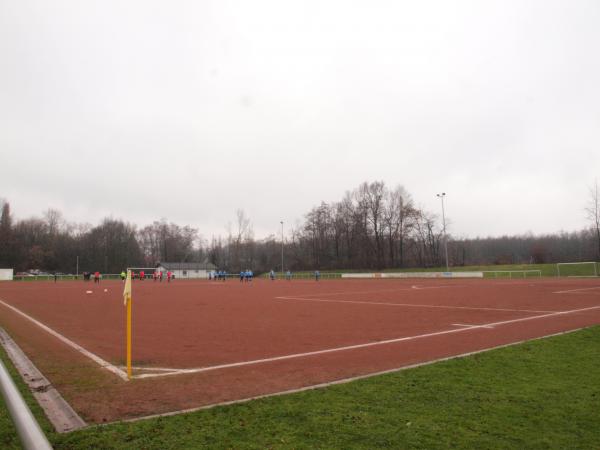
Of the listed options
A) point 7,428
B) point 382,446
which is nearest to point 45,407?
point 7,428

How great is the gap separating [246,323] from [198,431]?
9.53 metres

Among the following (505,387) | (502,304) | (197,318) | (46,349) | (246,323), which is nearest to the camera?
(505,387)

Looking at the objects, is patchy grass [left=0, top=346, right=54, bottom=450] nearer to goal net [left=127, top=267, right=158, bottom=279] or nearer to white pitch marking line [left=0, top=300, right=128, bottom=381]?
white pitch marking line [left=0, top=300, right=128, bottom=381]

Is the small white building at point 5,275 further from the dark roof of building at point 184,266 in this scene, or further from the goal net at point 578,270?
the goal net at point 578,270

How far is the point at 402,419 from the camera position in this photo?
440cm

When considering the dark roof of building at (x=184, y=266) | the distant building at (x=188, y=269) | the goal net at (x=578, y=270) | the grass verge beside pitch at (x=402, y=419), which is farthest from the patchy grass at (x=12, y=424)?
the dark roof of building at (x=184, y=266)

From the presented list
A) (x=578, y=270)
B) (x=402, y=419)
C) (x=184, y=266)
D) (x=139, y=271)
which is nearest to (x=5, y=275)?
(x=139, y=271)

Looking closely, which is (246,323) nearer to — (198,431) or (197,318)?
(197,318)

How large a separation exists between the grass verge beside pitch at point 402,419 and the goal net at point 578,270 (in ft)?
182

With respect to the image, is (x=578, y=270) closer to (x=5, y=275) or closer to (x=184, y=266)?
(x=184, y=266)

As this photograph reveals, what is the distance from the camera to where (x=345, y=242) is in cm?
9556

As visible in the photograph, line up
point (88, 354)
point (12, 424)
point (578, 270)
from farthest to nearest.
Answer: point (578, 270) → point (88, 354) → point (12, 424)

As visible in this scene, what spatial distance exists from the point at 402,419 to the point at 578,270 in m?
61.0

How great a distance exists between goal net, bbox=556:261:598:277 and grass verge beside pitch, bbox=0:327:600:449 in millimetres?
55350
